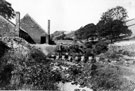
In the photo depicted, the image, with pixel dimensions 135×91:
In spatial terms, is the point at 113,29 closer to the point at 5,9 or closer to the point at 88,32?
the point at 88,32

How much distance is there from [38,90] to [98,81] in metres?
3.43

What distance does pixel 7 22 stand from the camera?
20094 mm

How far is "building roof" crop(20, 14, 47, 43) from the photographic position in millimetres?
29538

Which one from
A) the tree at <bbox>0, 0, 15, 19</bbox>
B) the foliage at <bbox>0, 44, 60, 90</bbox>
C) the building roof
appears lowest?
the foliage at <bbox>0, 44, 60, 90</bbox>

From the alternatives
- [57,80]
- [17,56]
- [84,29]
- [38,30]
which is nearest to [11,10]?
[38,30]

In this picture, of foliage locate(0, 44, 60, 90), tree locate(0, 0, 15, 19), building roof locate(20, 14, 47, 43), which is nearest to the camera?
foliage locate(0, 44, 60, 90)

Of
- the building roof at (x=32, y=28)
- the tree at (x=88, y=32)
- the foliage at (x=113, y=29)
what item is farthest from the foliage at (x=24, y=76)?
the tree at (x=88, y=32)

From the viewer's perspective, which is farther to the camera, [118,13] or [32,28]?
[118,13]

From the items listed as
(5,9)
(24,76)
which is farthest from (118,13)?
(24,76)

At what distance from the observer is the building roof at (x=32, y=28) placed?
96.9 ft

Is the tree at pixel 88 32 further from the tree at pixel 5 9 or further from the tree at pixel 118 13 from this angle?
the tree at pixel 5 9

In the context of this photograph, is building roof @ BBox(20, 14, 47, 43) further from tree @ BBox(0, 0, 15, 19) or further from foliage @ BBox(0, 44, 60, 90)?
foliage @ BBox(0, 44, 60, 90)

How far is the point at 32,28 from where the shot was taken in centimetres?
2970

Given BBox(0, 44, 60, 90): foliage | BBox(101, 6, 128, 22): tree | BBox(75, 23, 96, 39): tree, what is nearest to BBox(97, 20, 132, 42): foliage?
BBox(75, 23, 96, 39): tree
